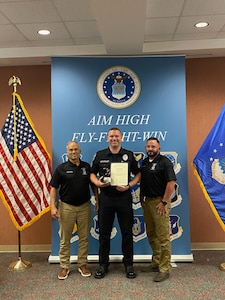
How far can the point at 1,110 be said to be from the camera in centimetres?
510

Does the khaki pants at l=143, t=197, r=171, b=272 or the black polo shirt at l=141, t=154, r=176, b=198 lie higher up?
the black polo shirt at l=141, t=154, r=176, b=198

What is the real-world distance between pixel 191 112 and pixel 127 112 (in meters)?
1.12

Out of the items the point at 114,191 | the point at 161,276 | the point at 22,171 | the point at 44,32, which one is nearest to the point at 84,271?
the point at 161,276

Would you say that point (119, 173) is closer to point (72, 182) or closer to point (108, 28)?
point (72, 182)

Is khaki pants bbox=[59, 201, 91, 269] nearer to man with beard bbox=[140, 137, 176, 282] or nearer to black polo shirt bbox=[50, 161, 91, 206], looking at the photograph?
black polo shirt bbox=[50, 161, 91, 206]

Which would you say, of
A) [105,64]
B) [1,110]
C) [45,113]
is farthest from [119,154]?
[1,110]

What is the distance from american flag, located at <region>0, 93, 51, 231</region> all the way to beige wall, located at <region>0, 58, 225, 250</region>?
76 cm

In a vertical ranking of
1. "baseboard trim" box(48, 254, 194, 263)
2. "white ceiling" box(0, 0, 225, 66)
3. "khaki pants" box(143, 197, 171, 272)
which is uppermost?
"white ceiling" box(0, 0, 225, 66)

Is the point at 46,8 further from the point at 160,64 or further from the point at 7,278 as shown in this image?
the point at 7,278

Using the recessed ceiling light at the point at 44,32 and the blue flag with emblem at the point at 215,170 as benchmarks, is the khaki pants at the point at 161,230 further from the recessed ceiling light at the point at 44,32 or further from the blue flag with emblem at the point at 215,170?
the recessed ceiling light at the point at 44,32

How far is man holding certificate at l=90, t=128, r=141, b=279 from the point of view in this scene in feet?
12.5

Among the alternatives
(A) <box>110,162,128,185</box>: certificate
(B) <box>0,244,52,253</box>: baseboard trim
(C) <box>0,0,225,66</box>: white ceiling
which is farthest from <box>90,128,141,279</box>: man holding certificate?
(B) <box>0,244,52,253</box>: baseboard trim

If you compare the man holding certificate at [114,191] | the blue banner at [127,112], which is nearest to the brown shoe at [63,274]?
the man holding certificate at [114,191]

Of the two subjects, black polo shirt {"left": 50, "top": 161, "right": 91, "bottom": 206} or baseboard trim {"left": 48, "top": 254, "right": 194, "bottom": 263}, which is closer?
black polo shirt {"left": 50, "top": 161, "right": 91, "bottom": 206}
